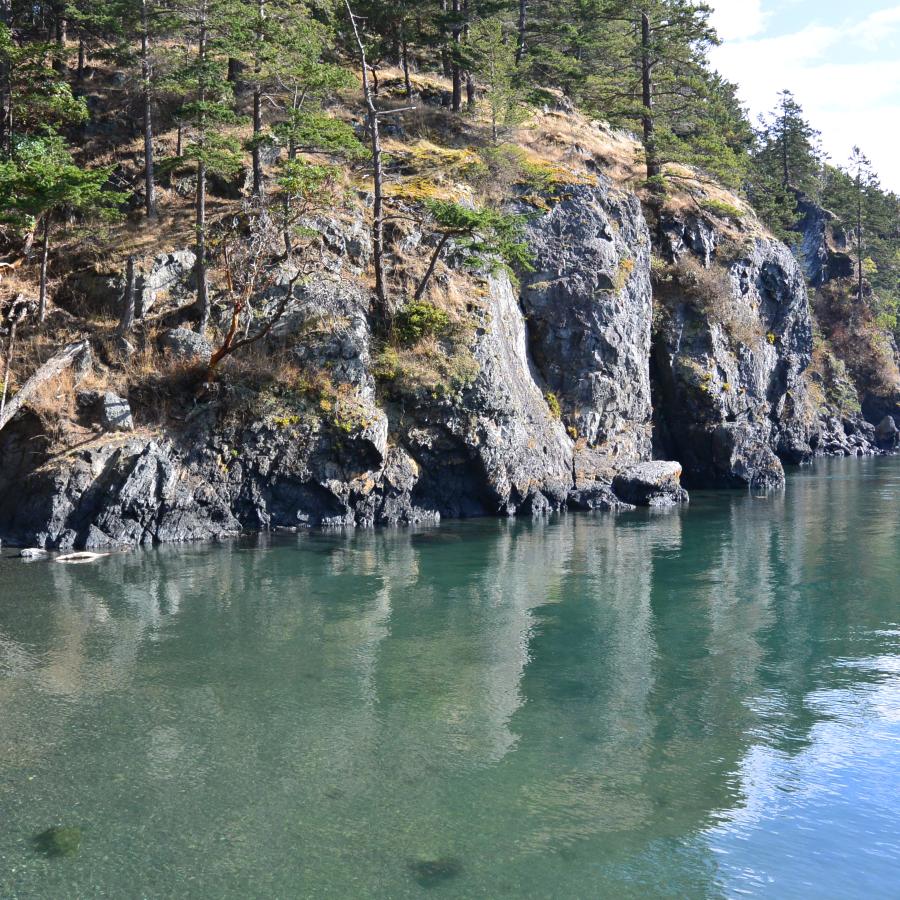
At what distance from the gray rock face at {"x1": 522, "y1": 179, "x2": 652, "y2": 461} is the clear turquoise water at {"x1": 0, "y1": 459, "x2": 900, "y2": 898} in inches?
585

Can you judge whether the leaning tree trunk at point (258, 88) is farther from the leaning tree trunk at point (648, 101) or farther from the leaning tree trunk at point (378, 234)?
the leaning tree trunk at point (648, 101)

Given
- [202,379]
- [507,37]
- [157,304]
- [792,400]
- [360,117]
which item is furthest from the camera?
[792,400]

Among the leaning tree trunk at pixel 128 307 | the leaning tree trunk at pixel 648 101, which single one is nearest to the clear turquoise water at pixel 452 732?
the leaning tree trunk at pixel 128 307

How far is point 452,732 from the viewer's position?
9875 millimetres

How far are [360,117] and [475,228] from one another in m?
13.1

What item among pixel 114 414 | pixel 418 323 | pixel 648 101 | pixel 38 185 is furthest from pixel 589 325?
pixel 38 185

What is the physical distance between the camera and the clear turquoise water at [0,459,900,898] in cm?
707

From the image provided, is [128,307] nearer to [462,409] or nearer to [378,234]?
[378,234]

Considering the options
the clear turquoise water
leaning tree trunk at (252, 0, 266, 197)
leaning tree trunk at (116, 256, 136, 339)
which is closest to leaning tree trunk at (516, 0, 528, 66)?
leaning tree trunk at (252, 0, 266, 197)

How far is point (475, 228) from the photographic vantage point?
28.2 m

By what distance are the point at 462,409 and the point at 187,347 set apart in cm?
905

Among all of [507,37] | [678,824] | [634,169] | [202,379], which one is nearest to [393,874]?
[678,824]

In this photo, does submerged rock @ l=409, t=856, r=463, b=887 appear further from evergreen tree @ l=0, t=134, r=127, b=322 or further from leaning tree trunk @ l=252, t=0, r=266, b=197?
leaning tree trunk @ l=252, t=0, r=266, b=197

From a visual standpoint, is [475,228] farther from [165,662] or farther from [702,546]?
[165,662]
